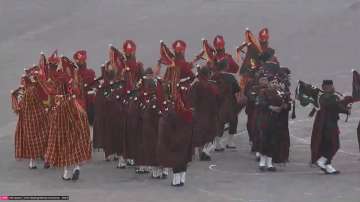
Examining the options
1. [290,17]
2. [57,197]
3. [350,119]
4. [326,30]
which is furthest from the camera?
[290,17]

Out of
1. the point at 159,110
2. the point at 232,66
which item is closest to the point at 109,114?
the point at 159,110

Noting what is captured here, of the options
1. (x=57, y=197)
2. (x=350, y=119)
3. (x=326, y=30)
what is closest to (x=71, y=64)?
(x=57, y=197)

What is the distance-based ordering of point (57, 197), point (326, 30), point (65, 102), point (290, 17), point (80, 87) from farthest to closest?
point (290, 17) < point (326, 30) < point (80, 87) < point (65, 102) < point (57, 197)

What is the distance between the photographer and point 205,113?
48.0ft

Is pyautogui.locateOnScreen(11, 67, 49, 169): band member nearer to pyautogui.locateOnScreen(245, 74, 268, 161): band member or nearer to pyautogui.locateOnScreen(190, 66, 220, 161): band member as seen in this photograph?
pyautogui.locateOnScreen(190, 66, 220, 161): band member

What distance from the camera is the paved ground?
1242 cm

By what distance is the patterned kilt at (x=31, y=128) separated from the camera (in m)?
14.2

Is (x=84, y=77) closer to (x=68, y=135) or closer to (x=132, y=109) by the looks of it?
(x=132, y=109)

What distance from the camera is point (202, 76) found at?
1411 centimetres

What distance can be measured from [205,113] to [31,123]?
3.12 meters

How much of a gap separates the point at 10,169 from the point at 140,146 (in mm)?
2442

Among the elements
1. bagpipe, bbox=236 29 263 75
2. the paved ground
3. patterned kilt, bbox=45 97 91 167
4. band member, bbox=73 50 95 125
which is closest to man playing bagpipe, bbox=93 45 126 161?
band member, bbox=73 50 95 125

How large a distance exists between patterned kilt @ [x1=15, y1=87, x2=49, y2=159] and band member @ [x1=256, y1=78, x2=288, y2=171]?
3.78 meters

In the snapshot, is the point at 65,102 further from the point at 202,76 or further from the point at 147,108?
the point at 202,76
